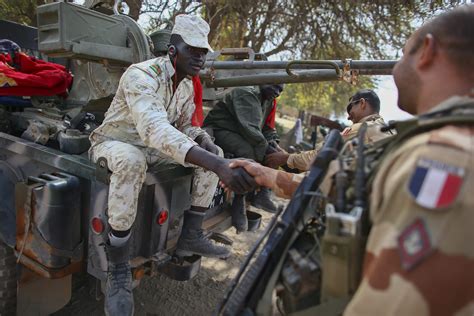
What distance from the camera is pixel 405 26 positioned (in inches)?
309

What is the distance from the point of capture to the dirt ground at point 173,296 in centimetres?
301

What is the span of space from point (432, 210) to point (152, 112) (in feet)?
5.39

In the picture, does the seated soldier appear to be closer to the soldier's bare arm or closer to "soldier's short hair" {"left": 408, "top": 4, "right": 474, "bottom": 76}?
the soldier's bare arm

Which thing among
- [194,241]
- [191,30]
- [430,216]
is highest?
[191,30]

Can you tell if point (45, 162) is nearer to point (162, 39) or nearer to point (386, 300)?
point (162, 39)

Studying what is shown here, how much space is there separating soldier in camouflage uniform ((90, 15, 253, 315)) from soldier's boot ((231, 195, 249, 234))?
0.63 meters

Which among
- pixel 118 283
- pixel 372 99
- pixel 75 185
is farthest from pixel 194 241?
pixel 372 99

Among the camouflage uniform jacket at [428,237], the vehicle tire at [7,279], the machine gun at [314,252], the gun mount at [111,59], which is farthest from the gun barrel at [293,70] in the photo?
the vehicle tire at [7,279]

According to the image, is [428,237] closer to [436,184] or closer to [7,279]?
[436,184]

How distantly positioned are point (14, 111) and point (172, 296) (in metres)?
2.06

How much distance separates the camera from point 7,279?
2.60 meters

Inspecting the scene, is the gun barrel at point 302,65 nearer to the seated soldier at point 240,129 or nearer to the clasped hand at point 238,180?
the seated soldier at point 240,129

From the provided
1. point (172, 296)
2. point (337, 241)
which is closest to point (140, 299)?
A: point (172, 296)

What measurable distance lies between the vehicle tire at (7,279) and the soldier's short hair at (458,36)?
2.75m
